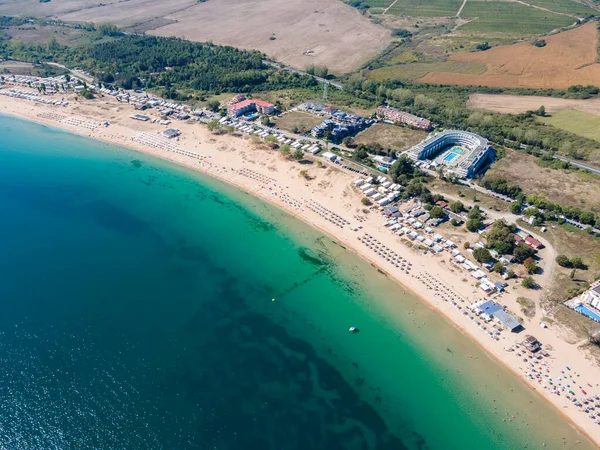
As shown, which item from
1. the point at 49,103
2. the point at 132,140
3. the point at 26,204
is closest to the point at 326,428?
the point at 26,204

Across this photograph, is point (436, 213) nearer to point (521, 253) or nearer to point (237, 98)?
point (521, 253)

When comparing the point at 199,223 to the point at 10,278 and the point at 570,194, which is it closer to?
the point at 10,278

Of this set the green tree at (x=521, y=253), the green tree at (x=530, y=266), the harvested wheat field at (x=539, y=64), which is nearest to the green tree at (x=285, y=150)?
the green tree at (x=521, y=253)

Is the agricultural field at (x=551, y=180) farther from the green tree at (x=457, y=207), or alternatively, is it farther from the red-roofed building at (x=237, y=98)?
the red-roofed building at (x=237, y=98)

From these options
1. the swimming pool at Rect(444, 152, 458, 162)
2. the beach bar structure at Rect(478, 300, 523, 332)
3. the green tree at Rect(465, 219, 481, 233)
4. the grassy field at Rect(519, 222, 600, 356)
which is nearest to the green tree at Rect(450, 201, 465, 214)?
the green tree at Rect(465, 219, 481, 233)

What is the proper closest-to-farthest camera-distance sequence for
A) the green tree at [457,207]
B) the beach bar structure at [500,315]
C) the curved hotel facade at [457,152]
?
the beach bar structure at [500,315]
the green tree at [457,207]
the curved hotel facade at [457,152]

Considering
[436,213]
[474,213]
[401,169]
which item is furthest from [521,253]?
[401,169]

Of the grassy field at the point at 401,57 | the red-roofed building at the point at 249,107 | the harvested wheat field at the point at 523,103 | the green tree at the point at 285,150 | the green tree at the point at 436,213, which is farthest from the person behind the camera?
the grassy field at the point at 401,57
